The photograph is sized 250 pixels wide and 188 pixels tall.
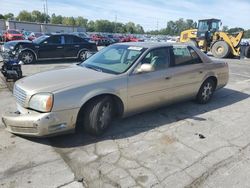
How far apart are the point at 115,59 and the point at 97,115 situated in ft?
4.48

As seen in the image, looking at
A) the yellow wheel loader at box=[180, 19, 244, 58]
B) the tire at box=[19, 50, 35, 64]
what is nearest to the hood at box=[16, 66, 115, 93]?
the tire at box=[19, 50, 35, 64]

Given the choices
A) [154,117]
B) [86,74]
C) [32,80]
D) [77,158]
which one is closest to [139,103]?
[154,117]

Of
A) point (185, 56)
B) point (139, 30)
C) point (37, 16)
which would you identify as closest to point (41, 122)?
point (185, 56)

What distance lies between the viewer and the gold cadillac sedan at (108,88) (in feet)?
11.7

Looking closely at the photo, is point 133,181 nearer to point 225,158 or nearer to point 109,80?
point 225,158

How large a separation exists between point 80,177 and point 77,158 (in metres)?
0.46

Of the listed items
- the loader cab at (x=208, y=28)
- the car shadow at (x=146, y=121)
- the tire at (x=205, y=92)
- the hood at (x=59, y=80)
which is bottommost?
the car shadow at (x=146, y=121)

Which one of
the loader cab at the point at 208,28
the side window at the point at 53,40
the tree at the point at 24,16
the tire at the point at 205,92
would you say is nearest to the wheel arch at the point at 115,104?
the tire at the point at 205,92

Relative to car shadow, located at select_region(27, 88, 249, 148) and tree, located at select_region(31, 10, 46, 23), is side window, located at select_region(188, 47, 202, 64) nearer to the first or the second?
car shadow, located at select_region(27, 88, 249, 148)

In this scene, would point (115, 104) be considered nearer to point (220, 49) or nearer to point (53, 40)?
point (53, 40)

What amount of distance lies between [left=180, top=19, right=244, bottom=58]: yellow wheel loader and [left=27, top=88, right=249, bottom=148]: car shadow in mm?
11273

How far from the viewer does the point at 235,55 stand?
17.3m

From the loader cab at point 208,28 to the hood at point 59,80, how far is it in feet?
52.4

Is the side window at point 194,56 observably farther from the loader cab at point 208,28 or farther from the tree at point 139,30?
the tree at point 139,30
